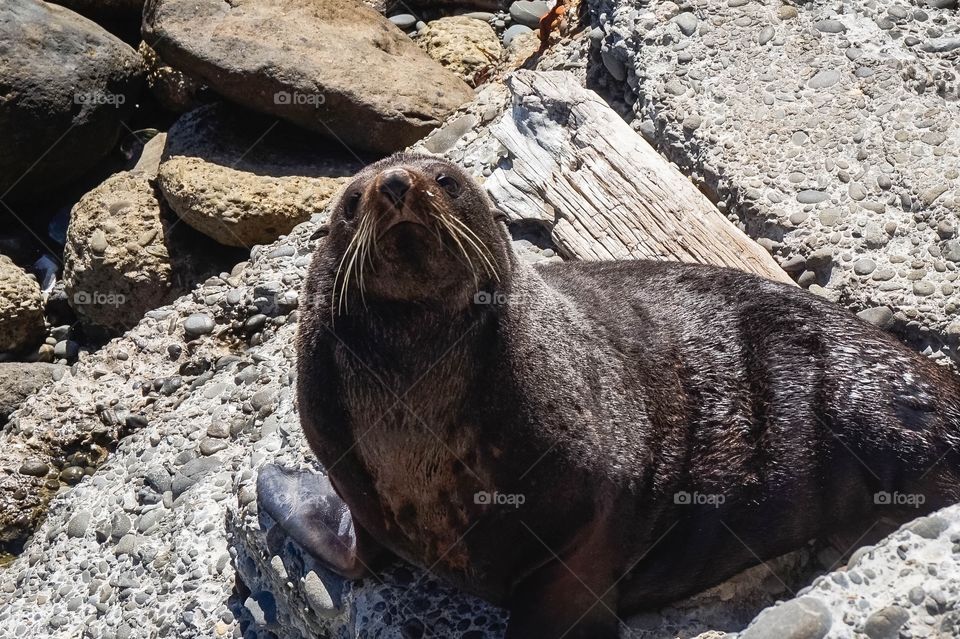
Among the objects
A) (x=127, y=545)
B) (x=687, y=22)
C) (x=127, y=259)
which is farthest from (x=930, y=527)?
(x=127, y=259)

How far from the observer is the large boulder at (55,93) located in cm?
1062

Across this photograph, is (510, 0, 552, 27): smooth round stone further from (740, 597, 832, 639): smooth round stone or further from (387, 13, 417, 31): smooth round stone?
(740, 597, 832, 639): smooth round stone

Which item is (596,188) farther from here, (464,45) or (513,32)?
(513,32)

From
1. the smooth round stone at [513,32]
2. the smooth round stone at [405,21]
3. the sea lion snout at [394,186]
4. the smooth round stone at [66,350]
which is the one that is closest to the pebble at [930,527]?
the sea lion snout at [394,186]

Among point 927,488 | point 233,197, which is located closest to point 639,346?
point 927,488

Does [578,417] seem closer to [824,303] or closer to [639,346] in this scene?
[639,346]

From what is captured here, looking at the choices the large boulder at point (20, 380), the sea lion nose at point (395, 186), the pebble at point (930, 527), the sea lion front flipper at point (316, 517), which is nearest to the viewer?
the pebble at point (930, 527)

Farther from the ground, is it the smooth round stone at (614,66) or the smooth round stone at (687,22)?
the smooth round stone at (687,22)

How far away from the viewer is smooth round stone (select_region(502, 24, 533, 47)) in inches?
468

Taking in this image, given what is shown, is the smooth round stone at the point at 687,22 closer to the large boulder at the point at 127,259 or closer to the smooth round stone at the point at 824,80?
the smooth round stone at the point at 824,80

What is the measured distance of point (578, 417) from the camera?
17.3 ft

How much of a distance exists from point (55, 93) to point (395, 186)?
7.06m

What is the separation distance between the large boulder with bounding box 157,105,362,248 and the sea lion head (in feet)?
15.5

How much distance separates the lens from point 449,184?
5.14 m
